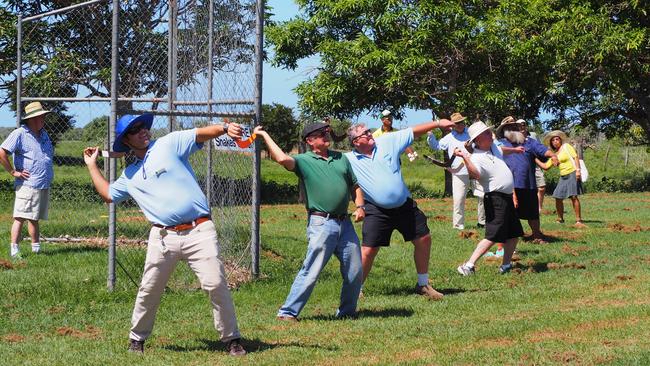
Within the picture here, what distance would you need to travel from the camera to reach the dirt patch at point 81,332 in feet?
28.3

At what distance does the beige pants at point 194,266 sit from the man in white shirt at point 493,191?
485 centimetres

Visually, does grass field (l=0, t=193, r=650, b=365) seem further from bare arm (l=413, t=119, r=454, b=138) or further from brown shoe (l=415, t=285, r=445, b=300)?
bare arm (l=413, t=119, r=454, b=138)

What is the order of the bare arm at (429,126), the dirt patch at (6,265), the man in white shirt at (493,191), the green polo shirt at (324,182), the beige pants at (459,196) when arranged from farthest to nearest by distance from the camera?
1. the beige pants at (459,196)
2. the dirt patch at (6,265)
3. the man in white shirt at (493,191)
4. the bare arm at (429,126)
5. the green polo shirt at (324,182)

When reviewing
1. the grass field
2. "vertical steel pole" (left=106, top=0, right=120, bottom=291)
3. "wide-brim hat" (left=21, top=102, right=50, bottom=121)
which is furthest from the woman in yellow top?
"vertical steel pole" (left=106, top=0, right=120, bottom=291)

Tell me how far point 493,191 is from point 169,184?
549cm

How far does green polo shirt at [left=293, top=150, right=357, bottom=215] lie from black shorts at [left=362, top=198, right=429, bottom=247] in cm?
117

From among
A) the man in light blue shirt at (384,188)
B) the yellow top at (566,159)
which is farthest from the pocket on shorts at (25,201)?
the yellow top at (566,159)

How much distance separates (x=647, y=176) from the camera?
3569cm

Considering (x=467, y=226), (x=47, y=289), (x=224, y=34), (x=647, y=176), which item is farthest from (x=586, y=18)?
(x=47, y=289)

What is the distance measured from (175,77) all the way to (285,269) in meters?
2.75

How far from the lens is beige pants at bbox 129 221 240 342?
7379mm

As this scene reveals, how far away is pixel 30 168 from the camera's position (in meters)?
12.9

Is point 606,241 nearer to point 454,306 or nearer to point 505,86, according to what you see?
point 454,306

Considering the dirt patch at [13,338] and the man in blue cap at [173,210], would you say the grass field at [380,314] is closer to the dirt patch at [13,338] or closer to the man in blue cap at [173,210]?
the dirt patch at [13,338]
